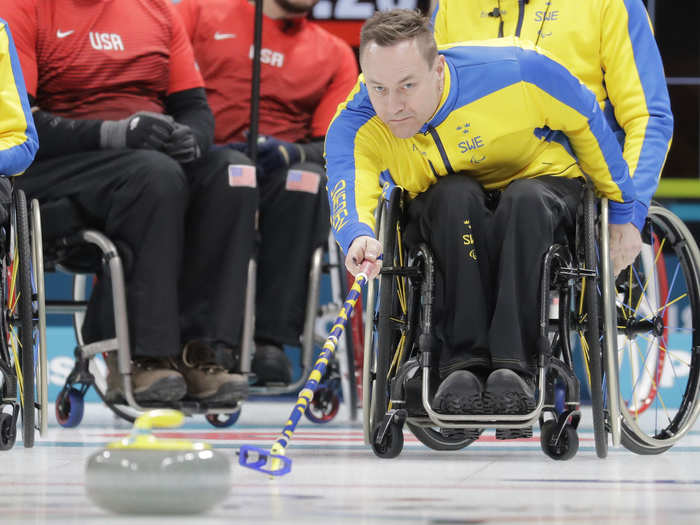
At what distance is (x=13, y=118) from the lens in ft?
9.63

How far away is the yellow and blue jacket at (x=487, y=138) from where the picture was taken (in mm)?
2557

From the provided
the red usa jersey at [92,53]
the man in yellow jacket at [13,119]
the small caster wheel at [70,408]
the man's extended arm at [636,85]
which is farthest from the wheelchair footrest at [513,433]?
the small caster wheel at [70,408]

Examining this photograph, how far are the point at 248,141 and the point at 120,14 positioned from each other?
58cm

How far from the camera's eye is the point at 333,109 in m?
4.33

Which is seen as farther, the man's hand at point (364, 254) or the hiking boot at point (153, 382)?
the hiking boot at point (153, 382)

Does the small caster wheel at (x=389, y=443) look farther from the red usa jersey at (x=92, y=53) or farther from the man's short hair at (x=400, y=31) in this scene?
the red usa jersey at (x=92, y=53)

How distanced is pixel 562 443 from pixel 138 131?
150 centimetres

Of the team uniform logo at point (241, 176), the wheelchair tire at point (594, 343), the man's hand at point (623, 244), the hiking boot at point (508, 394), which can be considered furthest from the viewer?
the team uniform logo at point (241, 176)

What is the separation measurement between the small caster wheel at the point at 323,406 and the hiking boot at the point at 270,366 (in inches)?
9.8

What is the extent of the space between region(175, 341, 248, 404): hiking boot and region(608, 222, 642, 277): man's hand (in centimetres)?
122

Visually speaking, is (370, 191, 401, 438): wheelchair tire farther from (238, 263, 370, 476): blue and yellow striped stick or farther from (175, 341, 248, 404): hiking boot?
(175, 341, 248, 404): hiking boot

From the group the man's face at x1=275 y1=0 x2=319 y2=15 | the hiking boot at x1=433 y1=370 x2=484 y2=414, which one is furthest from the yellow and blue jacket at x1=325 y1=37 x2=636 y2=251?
the man's face at x1=275 y1=0 x2=319 y2=15

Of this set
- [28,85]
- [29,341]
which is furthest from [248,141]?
[29,341]

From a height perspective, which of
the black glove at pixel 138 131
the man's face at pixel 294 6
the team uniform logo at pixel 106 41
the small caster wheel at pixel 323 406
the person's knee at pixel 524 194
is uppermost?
the man's face at pixel 294 6
